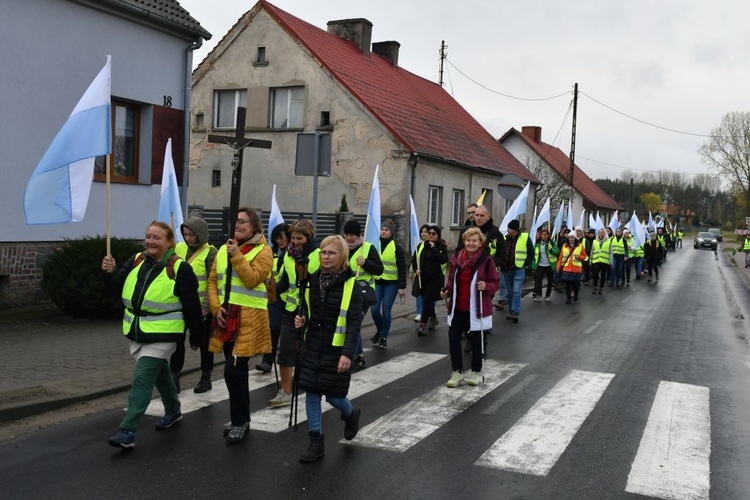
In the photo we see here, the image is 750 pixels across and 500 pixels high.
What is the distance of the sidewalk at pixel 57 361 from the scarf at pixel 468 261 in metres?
2.82

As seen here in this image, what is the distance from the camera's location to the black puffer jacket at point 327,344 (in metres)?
5.10

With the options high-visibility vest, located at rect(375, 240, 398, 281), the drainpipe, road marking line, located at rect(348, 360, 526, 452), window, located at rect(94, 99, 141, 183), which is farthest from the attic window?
road marking line, located at rect(348, 360, 526, 452)

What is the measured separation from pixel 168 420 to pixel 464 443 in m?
2.35

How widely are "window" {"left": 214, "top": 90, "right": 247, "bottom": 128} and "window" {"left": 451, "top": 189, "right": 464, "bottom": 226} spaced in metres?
8.25

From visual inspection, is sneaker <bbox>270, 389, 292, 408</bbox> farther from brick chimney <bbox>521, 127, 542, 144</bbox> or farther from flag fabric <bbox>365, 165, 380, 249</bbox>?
brick chimney <bbox>521, 127, 542, 144</bbox>

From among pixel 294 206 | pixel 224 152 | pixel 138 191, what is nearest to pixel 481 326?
pixel 138 191

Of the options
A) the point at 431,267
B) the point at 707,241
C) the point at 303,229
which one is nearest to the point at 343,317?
the point at 303,229

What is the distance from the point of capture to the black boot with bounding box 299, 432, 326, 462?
16.6ft

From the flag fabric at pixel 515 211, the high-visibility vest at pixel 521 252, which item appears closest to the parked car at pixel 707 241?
the flag fabric at pixel 515 211

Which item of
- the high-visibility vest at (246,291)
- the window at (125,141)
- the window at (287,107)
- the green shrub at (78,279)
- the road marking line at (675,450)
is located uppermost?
the window at (287,107)

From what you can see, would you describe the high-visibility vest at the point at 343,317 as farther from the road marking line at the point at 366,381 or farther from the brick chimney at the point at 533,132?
the brick chimney at the point at 533,132

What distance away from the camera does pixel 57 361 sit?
25.9 feet

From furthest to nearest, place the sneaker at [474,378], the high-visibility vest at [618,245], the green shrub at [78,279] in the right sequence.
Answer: the high-visibility vest at [618,245]
the green shrub at [78,279]
the sneaker at [474,378]

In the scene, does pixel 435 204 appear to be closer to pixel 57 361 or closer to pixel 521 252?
pixel 521 252
